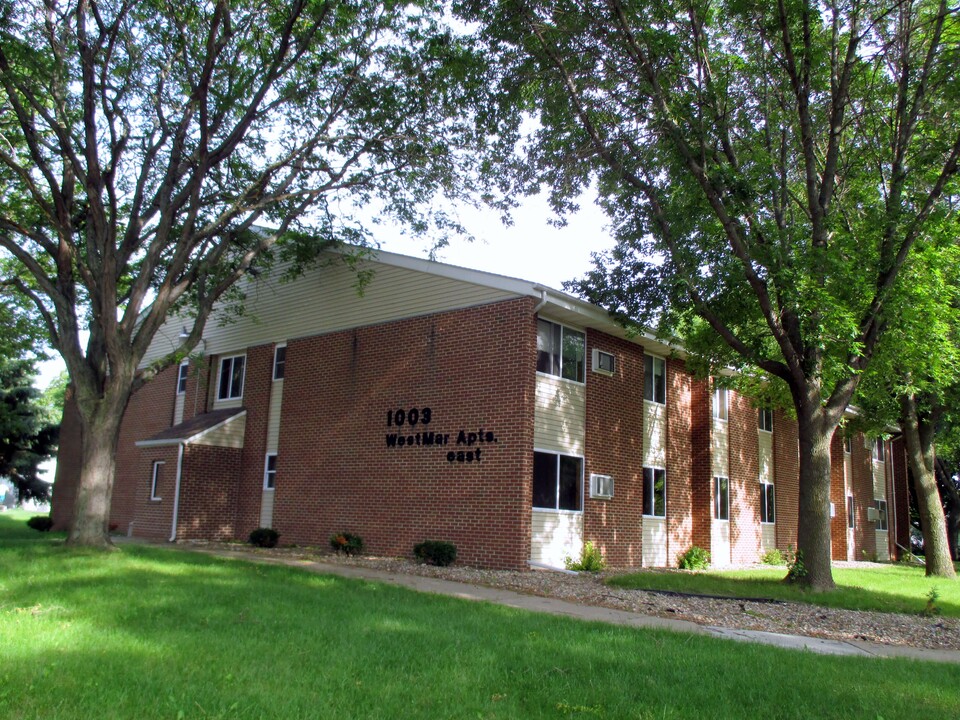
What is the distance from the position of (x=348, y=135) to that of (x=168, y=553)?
9.29 metres

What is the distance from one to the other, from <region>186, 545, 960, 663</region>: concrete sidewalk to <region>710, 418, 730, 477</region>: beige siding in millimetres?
10992

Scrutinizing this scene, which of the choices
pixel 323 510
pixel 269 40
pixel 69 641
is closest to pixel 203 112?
pixel 269 40

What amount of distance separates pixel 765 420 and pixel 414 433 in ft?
42.7

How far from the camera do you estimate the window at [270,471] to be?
20.4m

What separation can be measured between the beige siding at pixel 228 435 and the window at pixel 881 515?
24563 mm

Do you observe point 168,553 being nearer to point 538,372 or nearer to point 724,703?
point 538,372

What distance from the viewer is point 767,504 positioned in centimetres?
2430

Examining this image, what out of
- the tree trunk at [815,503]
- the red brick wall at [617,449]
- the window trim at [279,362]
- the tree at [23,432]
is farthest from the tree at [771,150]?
the tree at [23,432]

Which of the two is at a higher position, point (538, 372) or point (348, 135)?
point (348, 135)

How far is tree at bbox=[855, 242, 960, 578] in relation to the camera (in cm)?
1436

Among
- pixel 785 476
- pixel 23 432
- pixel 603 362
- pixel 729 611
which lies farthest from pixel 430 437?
pixel 23 432

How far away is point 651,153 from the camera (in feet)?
50.2

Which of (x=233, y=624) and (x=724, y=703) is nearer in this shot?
(x=724, y=703)

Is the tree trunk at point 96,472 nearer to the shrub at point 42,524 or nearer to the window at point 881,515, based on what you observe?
the shrub at point 42,524
